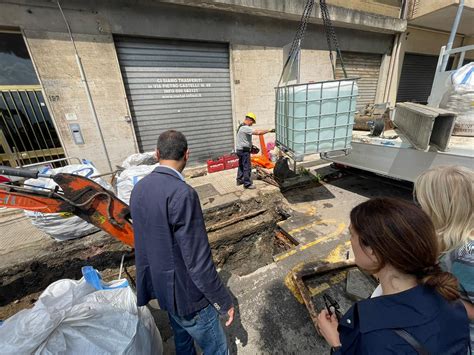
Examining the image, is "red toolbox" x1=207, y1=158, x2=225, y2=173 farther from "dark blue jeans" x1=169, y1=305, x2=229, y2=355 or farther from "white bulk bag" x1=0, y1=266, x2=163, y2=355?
"dark blue jeans" x1=169, y1=305, x2=229, y2=355

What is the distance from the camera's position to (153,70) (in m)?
6.04

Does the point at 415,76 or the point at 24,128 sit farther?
the point at 415,76

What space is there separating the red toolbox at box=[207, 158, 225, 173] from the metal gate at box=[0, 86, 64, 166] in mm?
4114

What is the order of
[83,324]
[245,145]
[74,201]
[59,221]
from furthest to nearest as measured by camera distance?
[245,145] → [59,221] → [74,201] → [83,324]

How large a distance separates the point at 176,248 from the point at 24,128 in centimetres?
622

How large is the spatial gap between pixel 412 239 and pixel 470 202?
77 centimetres

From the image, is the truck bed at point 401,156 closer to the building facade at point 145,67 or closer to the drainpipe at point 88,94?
the building facade at point 145,67

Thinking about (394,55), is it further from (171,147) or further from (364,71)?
(171,147)

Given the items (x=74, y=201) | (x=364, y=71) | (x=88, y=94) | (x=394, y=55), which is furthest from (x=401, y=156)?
(x=394, y=55)

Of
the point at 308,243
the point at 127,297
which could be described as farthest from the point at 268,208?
the point at 127,297

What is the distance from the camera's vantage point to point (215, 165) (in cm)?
683

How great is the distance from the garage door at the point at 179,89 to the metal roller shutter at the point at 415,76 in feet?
30.8

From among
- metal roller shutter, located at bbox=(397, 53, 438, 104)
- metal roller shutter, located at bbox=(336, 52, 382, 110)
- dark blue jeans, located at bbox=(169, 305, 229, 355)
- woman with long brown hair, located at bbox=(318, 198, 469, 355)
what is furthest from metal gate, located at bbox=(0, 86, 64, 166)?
metal roller shutter, located at bbox=(397, 53, 438, 104)

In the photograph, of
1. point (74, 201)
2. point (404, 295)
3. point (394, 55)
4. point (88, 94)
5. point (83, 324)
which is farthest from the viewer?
point (394, 55)
